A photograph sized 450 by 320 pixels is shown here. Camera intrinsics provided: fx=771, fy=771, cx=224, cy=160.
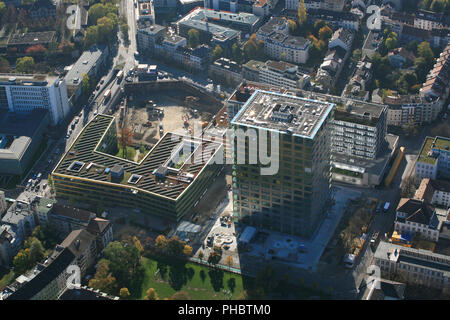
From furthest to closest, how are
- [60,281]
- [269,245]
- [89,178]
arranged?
[89,178]
[269,245]
[60,281]

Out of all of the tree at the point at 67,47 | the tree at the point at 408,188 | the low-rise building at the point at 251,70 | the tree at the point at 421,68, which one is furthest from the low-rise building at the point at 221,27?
the tree at the point at 408,188

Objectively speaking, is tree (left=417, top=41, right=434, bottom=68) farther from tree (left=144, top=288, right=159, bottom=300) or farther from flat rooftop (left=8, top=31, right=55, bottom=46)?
flat rooftop (left=8, top=31, right=55, bottom=46)

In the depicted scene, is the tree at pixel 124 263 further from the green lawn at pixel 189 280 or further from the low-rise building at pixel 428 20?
the low-rise building at pixel 428 20

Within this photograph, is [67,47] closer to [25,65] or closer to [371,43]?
[25,65]

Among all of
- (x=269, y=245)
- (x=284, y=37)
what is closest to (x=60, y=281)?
(x=269, y=245)

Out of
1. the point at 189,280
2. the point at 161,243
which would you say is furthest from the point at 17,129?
the point at 189,280

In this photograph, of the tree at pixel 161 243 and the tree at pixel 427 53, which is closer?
the tree at pixel 161 243

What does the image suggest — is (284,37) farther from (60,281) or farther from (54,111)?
(60,281)
